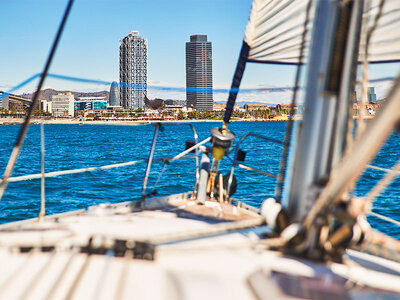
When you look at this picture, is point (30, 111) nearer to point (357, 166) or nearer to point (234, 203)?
point (357, 166)

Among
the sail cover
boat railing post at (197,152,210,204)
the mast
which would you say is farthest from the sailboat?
the sail cover

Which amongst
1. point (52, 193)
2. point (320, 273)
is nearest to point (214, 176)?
point (320, 273)

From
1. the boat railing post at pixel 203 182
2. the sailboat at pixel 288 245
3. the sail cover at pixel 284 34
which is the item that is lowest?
the boat railing post at pixel 203 182

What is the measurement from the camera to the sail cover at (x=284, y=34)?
5129 millimetres

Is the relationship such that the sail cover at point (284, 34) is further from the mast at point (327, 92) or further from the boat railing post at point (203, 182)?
the mast at point (327, 92)

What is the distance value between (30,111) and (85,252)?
1.32 metres

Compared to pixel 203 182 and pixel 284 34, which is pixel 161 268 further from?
pixel 284 34

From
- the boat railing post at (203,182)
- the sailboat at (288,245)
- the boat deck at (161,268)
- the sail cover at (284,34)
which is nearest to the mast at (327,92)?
the sailboat at (288,245)

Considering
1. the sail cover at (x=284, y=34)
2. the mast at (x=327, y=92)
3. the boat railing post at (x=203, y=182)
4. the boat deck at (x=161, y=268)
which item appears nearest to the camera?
the boat deck at (x=161, y=268)

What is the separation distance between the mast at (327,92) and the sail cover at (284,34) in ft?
8.54

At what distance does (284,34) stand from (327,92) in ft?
10.8

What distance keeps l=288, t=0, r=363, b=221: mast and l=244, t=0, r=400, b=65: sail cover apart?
8.54 ft

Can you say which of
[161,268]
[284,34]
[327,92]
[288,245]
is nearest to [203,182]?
[284,34]

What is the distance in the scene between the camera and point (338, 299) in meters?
2.28
